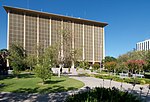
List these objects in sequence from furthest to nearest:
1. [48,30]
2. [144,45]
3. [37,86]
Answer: [144,45]
[48,30]
[37,86]

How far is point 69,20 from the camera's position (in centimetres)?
8994

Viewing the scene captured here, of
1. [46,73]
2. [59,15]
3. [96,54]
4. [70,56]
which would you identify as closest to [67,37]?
[70,56]

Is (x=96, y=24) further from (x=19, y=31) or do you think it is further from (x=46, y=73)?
(x=46, y=73)

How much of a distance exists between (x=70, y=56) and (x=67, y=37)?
3.64 metres

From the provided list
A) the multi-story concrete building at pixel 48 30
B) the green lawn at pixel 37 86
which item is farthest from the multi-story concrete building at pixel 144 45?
the green lawn at pixel 37 86

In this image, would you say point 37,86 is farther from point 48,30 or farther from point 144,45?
point 144,45

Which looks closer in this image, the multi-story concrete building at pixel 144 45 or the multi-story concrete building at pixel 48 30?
the multi-story concrete building at pixel 48 30

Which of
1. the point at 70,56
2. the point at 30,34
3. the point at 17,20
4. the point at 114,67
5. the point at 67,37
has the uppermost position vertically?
the point at 17,20

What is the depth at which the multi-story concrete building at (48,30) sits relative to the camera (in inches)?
3068

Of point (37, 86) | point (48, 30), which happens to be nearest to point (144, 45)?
point (48, 30)

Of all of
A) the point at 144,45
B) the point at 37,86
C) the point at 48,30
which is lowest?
the point at 37,86

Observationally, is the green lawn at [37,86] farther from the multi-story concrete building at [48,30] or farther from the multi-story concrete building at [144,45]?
the multi-story concrete building at [144,45]

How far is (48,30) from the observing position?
85188 mm

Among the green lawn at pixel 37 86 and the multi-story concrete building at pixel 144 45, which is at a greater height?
the multi-story concrete building at pixel 144 45
